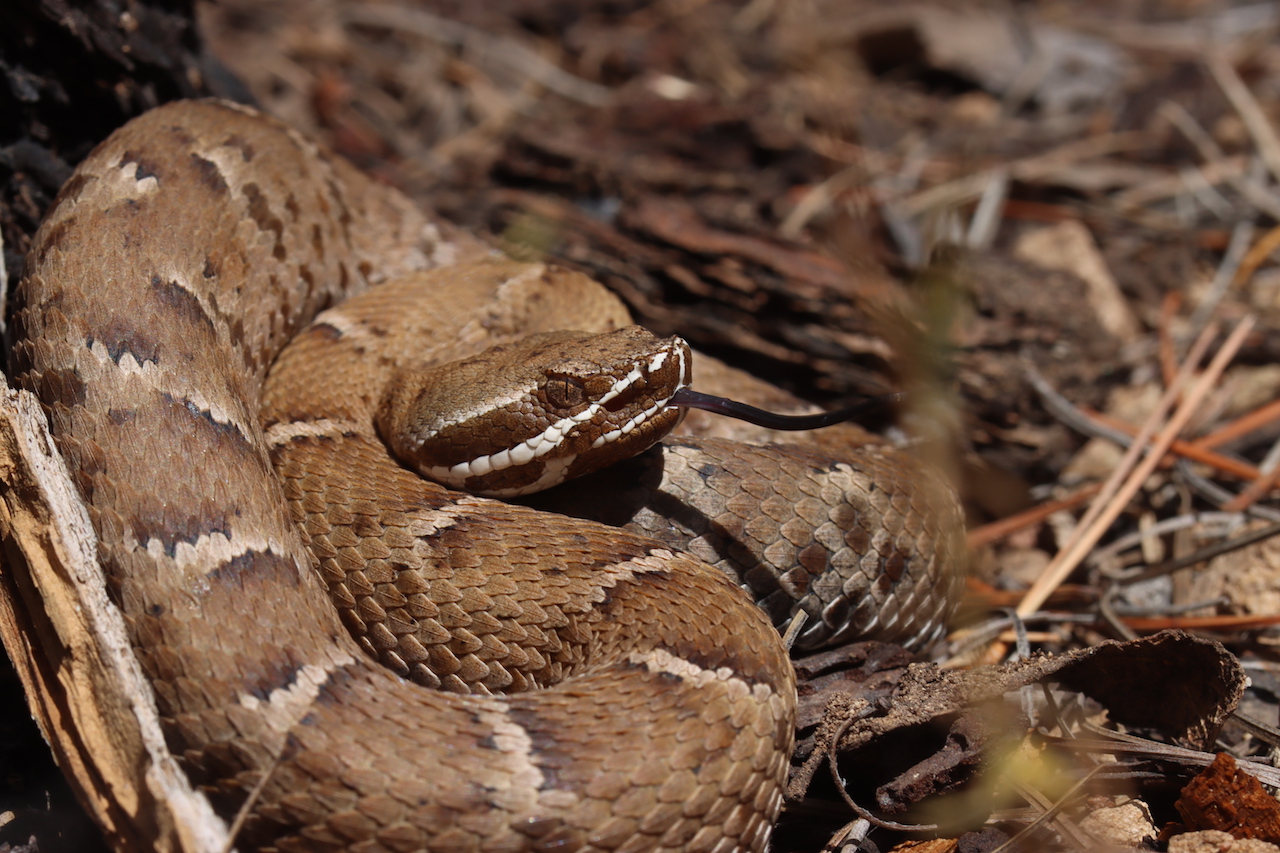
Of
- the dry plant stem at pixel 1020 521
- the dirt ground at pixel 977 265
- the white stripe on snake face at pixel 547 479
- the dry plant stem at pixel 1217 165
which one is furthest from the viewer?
the dry plant stem at pixel 1217 165

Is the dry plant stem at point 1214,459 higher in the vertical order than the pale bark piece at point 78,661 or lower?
lower

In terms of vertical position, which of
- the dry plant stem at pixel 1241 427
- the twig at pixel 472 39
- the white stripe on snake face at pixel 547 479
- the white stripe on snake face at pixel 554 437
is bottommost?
the dry plant stem at pixel 1241 427

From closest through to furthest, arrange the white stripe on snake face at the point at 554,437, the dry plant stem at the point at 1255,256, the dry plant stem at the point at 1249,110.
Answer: the white stripe on snake face at the point at 554,437, the dry plant stem at the point at 1255,256, the dry plant stem at the point at 1249,110

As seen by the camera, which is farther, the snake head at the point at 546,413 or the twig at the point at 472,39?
the twig at the point at 472,39

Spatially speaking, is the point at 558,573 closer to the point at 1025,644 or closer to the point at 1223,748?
the point at 1025,644

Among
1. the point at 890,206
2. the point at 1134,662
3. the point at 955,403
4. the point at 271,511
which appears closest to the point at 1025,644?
the point at 1134,662

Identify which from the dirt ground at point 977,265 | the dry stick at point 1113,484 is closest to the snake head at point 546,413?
the dirt ground at point 977,265

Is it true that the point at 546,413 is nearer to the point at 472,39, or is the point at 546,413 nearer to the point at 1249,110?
the point at 472,39

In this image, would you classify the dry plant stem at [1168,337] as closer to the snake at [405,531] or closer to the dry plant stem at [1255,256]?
the dry plant stem at [1255,256]
